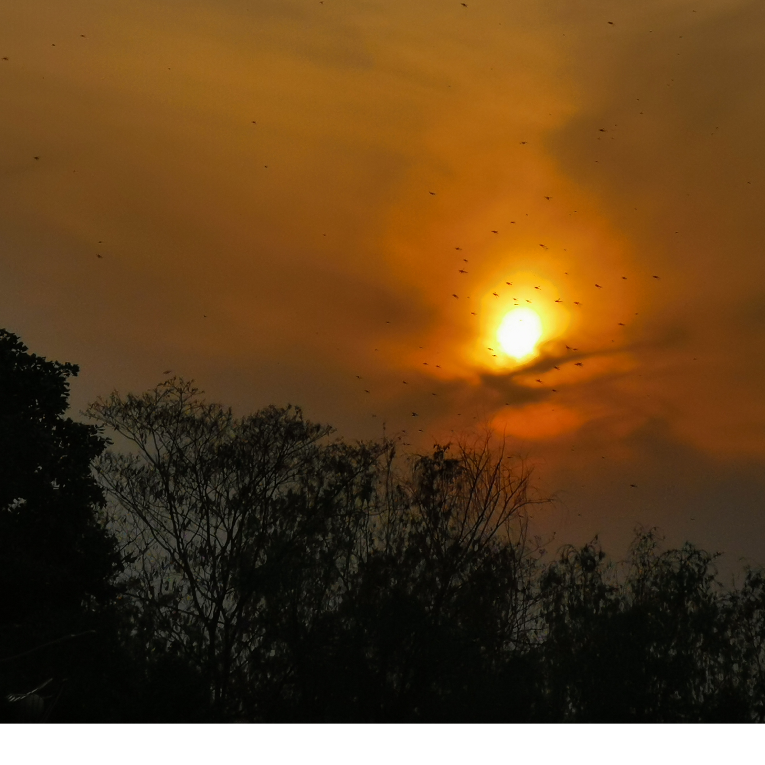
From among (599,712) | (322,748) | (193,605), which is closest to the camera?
(322,748)

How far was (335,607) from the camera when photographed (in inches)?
1382

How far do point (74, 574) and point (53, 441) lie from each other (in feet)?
12.1

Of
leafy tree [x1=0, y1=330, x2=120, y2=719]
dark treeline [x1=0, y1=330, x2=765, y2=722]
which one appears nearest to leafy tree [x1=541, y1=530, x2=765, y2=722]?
dark treeline [x1=0, y1=330, x2=765, y2=722]

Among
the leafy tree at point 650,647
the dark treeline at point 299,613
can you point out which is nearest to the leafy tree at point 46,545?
the dark treeline at point 299,613

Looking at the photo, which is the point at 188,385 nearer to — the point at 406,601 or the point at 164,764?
the point at 406,601

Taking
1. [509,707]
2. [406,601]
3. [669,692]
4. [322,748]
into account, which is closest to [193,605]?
[406,601]

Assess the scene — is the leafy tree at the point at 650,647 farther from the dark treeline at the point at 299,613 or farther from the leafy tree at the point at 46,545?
the leafy tree at the point at 46,545

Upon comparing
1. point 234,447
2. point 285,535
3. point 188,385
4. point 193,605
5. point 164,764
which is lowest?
point 164,764

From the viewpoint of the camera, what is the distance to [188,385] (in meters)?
35.1

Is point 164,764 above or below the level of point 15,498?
below

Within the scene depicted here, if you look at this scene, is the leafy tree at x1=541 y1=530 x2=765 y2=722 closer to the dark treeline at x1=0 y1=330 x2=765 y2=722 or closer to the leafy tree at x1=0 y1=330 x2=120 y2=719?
the dark treeline at x1=0 y1=330 x2=765 y2=722

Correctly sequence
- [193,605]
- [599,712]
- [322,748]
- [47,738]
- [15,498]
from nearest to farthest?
[47,738] < [322,748] < [15,498] < [193,605] < [599,712]

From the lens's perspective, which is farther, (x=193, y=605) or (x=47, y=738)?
(x=193, y=605)

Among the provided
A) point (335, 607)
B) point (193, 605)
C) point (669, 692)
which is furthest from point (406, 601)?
point (669, 692)
